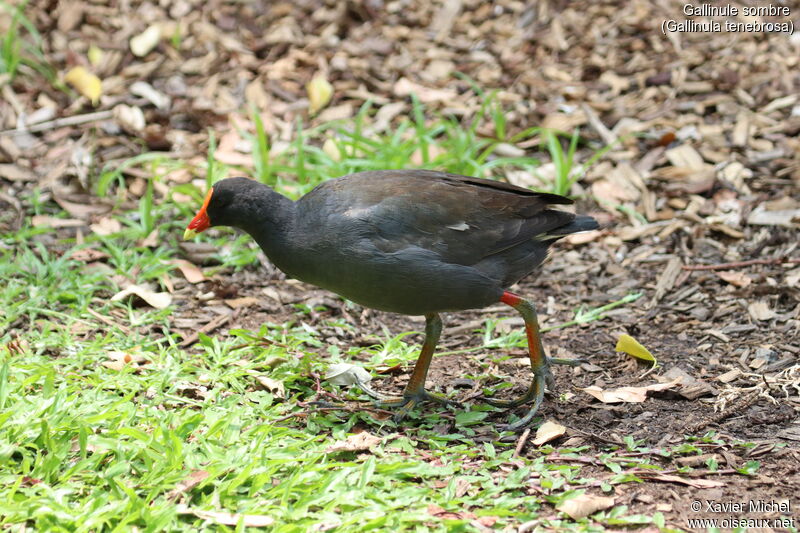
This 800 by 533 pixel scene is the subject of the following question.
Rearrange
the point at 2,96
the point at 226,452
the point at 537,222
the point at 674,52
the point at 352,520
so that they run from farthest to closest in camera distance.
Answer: the point at 674,52
the point at 2,96
the point at 537,222
the point at 226,452
the point at 352,520

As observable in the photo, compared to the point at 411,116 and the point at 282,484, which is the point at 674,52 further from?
the point at 282,484

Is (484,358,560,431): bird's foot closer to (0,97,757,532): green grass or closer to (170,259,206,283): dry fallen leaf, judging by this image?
(0,97,757,532): green grass

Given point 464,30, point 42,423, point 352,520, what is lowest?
point 352,520

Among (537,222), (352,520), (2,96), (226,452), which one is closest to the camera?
(352,520)

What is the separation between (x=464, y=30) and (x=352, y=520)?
21.2 ft

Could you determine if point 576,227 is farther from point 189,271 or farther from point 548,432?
point 189,271

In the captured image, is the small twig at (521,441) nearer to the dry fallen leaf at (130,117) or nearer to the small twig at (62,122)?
the dry fallen leaf at (130,117)

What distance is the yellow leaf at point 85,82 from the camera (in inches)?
304

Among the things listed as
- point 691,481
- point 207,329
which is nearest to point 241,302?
point 207,329

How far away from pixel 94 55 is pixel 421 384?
5270mm

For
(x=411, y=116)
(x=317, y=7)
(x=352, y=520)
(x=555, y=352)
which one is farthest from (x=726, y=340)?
(x=317, y=7)

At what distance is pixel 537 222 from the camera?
4.67 metres

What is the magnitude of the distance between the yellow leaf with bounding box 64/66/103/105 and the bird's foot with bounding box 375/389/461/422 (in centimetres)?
452

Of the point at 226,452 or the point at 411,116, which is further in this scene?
the point at 411,116
